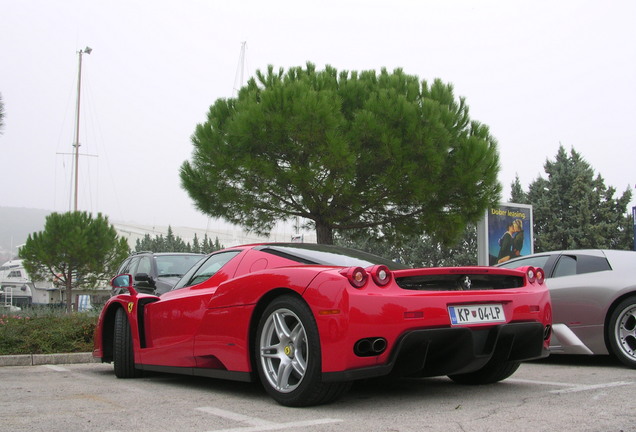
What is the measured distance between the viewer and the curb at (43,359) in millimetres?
8098

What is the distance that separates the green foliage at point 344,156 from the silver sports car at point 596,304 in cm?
1544

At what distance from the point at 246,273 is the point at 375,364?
1.46m

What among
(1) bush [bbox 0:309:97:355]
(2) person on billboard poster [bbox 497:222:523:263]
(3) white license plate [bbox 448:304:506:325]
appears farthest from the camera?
(2) person on billboard poster [bbox 497:222:523:263]

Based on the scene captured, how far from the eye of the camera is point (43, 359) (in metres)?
8.30

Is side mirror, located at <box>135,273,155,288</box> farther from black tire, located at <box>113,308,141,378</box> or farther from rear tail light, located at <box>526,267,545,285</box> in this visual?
rear tail light, located at <box>526,267,545,285</box>

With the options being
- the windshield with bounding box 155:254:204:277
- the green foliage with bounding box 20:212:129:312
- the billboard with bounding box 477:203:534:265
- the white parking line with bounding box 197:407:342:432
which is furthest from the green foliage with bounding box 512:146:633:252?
the white parking line with bounding box 197:407:342:432

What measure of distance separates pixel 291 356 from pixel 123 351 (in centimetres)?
257

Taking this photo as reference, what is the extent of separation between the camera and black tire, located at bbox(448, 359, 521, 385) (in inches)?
203

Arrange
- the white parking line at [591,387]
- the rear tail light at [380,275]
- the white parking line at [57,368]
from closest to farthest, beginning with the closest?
the rear tail light at [380,275] → the white parking line at [591,387] → the white parking line at [57,368]

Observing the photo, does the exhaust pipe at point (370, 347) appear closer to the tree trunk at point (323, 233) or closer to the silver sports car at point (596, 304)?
the silver sports car at point (596, 304)

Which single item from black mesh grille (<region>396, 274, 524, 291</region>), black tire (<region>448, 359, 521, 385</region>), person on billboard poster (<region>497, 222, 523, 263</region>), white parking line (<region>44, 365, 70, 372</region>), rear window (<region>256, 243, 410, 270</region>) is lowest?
white parking line (<region>44, 365, 70, 372</region>)

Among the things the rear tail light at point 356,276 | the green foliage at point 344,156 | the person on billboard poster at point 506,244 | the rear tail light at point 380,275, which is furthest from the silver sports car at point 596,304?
the person on billboard poster at point 506,244

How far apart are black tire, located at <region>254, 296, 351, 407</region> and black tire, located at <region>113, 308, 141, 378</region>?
2.15m

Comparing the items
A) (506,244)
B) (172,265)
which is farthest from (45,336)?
(506,244)
